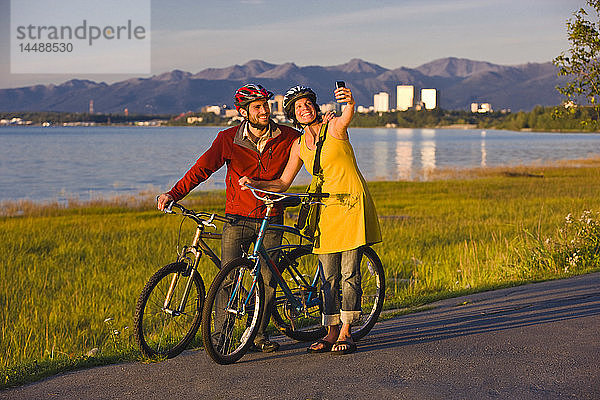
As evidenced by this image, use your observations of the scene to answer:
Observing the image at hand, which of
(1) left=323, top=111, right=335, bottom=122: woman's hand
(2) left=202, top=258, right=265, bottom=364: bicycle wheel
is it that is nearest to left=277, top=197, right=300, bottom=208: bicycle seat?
(2) left=202, top=258, right=265, bottom=364: bicycle wheel

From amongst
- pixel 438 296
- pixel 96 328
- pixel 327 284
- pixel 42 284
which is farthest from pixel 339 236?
pixel 42 284

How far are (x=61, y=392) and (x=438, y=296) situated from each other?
17.3ft

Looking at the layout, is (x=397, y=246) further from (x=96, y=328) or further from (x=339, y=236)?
(x=339, y=236)

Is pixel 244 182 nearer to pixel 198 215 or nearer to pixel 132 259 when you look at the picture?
pixel 198 215

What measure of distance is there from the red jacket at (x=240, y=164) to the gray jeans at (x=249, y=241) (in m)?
0.08

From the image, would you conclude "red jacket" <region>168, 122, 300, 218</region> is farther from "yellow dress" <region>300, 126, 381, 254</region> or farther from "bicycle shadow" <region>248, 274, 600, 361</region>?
"bicycle shadow" <region>248, 274, 600, 361</region>

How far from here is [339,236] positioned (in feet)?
20.2

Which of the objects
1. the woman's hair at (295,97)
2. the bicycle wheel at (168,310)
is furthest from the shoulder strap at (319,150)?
the bicycle wheel at (168,310)

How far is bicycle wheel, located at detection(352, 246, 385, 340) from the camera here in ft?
22.3

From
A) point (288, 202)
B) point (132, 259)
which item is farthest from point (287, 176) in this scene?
point (132, 259)

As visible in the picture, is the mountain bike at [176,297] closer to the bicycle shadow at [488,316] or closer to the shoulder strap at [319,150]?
the shoulder strap at [319,150]

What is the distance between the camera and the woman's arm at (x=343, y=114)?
5.89m

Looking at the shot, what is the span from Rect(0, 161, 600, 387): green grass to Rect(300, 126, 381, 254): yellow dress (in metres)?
2.01

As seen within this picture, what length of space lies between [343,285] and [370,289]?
1128 mm
